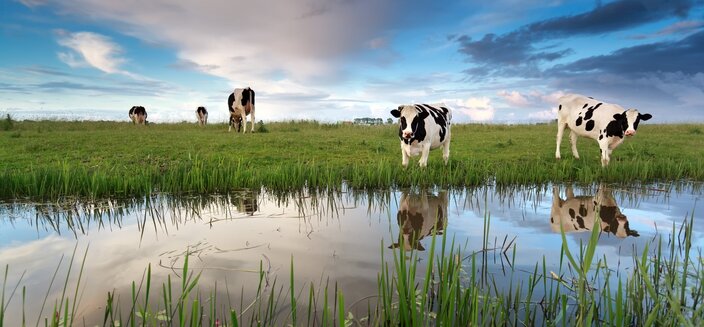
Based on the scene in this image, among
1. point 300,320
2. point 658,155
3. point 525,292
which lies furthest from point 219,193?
point 658,155

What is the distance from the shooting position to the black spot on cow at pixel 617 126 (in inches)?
437

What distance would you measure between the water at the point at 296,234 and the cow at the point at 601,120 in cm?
373

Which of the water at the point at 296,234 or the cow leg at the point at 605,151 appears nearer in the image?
the water at the point at 296,234

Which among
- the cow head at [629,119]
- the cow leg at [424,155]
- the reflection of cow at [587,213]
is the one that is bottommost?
the reflection of cow at [587,213]

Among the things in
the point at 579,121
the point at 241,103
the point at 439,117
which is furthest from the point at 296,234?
the point at 241,103

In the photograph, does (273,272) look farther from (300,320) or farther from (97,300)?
Answer: (97,300)

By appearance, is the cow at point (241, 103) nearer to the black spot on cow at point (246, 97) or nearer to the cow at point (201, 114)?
the black spot on cow at point (246, 97)

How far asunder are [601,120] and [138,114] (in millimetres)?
33145

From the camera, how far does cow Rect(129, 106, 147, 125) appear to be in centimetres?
3481

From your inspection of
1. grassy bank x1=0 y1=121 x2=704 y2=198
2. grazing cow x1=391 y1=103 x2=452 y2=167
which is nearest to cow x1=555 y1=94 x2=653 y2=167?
grassy bank x1=0 y1=121 x2=704 y2=198

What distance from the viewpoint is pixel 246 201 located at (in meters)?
6.75

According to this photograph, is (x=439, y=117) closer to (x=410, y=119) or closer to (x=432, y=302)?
(x=410, y=119)

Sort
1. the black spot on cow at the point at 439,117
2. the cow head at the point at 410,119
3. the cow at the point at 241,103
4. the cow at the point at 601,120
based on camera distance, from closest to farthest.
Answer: the cow head at the point at 410,119 < the black spot on cow at the point at 439,117 < the cow at the point at 601,120 < the cow at the point at 241,103

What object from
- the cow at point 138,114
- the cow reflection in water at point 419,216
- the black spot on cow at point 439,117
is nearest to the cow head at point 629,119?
the black spot on cow at point 439,117
